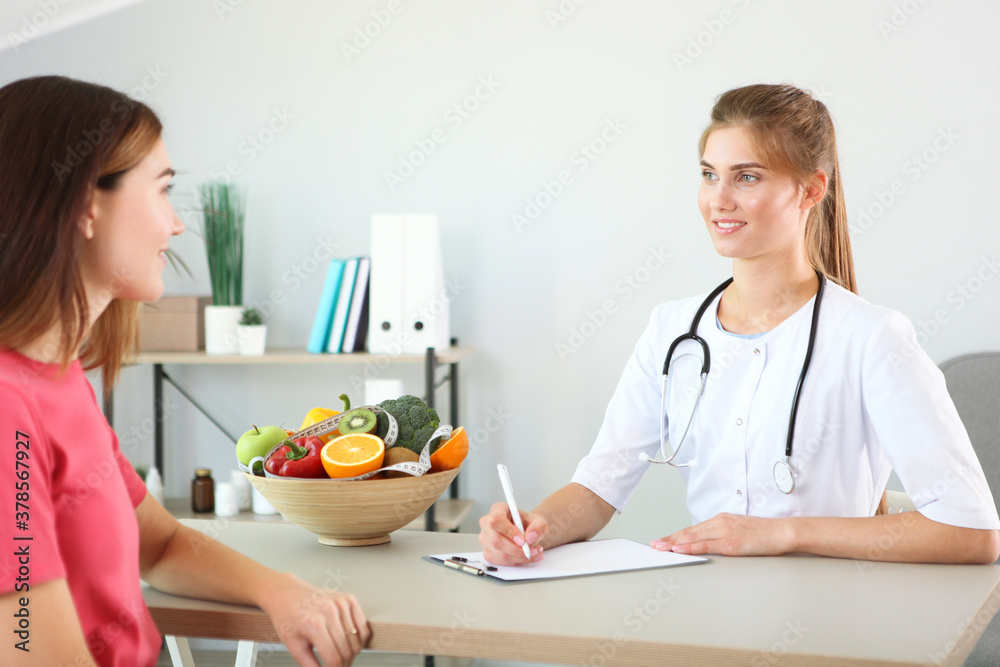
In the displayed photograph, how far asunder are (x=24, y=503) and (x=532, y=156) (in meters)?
2.13

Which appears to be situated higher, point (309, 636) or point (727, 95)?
point (727, 95)

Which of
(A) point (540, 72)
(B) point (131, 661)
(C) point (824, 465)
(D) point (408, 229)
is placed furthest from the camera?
(A) point (540, 72)

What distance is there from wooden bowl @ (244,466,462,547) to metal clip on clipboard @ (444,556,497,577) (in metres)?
0.10

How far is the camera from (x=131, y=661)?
991 mm

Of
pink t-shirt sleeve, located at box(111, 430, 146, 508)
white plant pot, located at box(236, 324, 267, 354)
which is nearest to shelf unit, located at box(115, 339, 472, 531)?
white plant pot, located at box(236, 324, 267, 354)

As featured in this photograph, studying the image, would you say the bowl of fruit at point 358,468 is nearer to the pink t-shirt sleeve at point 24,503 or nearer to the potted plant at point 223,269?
the pink t-shirt sleeve at point 24,503

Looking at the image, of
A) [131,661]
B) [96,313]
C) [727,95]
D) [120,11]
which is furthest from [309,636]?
[120,11]

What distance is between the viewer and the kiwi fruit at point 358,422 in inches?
53.7

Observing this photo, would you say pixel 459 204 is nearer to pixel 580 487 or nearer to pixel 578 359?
pixel 578 359

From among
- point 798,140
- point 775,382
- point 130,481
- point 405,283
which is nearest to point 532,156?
point 405,283

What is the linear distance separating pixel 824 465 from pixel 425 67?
1.85 m

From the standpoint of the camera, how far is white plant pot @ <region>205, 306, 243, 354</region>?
2.70 m

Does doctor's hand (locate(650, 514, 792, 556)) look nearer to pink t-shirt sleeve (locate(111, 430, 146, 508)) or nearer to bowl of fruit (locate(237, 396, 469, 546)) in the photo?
bowl of fruit (locate(237, 396, 469, 546))

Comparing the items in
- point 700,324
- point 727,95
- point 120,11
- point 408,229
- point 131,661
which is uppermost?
point 120,11
